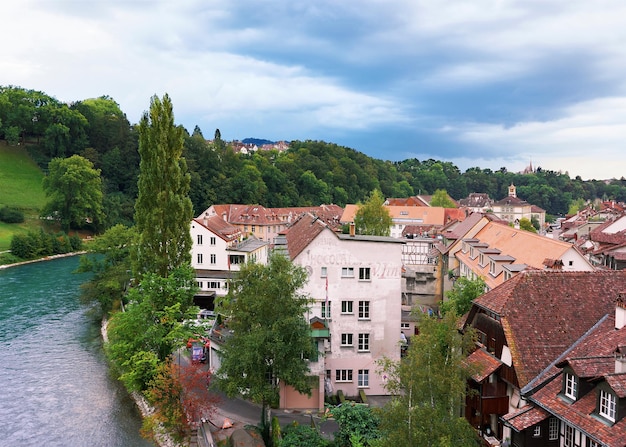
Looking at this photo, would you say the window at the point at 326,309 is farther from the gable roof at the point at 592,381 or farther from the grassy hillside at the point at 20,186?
the grassy hillside at the point at 20,186

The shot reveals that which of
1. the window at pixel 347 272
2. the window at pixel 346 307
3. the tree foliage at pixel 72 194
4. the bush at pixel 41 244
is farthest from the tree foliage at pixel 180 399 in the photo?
the tree foliage at pixel 72 194

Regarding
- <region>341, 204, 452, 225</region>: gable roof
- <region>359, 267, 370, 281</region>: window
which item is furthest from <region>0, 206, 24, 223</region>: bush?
<region>359, 267, 370, 281</region>: window

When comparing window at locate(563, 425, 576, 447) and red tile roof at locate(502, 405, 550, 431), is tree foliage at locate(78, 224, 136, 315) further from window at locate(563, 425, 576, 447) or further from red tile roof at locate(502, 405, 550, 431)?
window at locate(563, 425, 576, 447)

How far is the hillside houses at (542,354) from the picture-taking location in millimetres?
15836

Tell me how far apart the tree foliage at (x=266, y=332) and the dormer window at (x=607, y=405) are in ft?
36.1

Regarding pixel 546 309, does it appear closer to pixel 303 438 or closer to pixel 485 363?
pixel 485 363

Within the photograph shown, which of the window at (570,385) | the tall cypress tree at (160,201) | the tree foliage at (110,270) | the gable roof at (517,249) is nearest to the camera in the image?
the window at (570,385)

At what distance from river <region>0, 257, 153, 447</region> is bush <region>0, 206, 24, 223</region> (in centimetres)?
4538

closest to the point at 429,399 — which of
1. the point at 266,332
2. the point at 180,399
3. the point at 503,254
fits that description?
the point at 266,332

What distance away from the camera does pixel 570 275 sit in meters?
21.2

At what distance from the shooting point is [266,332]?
21625mm

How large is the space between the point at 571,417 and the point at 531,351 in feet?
12.5

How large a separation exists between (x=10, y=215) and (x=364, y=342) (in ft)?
281

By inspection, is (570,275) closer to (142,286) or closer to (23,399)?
(142,286)
